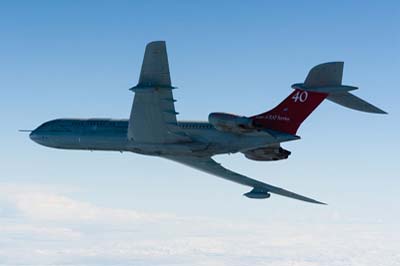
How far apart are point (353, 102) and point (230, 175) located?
2164 cm

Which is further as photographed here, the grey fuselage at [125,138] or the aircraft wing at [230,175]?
the aircraft wing at [230,175]

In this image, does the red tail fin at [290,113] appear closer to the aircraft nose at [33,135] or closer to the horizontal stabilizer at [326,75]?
the horizontal stabilizer at [326,75]

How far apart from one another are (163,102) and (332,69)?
1356 centimetres

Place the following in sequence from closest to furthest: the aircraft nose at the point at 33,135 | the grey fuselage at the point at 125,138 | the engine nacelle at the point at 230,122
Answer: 1. the engine nacelle at the point at 230,122
2. the grey fuselage at the point at 125,138
3. the aircraft nose at the point at 33,135

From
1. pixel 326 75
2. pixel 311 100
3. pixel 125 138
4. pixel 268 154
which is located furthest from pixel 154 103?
pixel 326 75

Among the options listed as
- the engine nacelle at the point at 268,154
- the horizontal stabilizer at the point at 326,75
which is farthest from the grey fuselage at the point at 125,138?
the horizontal stabilizer at the point at 326,75

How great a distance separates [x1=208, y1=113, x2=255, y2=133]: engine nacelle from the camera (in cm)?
5750

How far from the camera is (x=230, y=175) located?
75062 millimetres

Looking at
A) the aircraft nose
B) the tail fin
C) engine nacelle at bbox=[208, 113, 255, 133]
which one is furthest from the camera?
the aircraft nose

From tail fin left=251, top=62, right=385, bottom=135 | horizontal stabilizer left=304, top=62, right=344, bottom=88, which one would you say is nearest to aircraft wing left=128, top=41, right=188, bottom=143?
tail fin left=251, top=62, right=385, bottom=135

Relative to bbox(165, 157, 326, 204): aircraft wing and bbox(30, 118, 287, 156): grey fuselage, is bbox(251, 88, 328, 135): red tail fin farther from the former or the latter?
bbox(165, 157, 326, 204): aircraft wing

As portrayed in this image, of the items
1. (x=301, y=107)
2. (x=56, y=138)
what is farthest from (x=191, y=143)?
(x=56, y=138)

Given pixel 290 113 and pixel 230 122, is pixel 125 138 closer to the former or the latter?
pixel 230 122

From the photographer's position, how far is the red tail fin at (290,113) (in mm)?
59031
